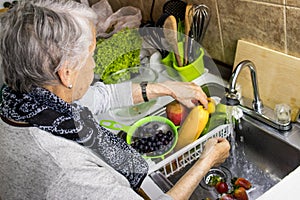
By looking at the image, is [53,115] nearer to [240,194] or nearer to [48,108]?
[48,108]

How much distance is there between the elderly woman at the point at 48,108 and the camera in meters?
0.61

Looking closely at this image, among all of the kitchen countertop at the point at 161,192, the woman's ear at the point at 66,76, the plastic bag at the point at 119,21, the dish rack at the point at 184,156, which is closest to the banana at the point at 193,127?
the dish rack at the point at 184,156

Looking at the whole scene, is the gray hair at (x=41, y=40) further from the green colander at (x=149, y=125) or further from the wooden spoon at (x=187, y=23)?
the wooden spoon at (x=187, y=23)

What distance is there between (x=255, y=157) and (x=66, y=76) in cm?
69

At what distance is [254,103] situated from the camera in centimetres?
102

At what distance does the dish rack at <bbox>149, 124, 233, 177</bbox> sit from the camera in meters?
0.93

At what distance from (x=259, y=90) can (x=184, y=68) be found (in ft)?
0.86

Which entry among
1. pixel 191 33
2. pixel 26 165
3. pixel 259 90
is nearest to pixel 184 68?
pixel 191 33

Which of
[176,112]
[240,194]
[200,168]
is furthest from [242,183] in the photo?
[176,112]

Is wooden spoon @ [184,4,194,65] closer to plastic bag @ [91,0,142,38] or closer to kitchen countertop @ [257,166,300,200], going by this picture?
plastic bag @ [91,0,142,38]

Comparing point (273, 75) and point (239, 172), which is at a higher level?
point (273, 75)

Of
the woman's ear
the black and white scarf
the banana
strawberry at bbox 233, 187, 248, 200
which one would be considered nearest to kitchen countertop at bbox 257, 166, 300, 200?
strawberry at bbox 233, 187, 248, 200

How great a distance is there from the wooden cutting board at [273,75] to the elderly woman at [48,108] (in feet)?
1.55

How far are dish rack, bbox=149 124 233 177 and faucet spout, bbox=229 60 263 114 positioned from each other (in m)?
0.11
